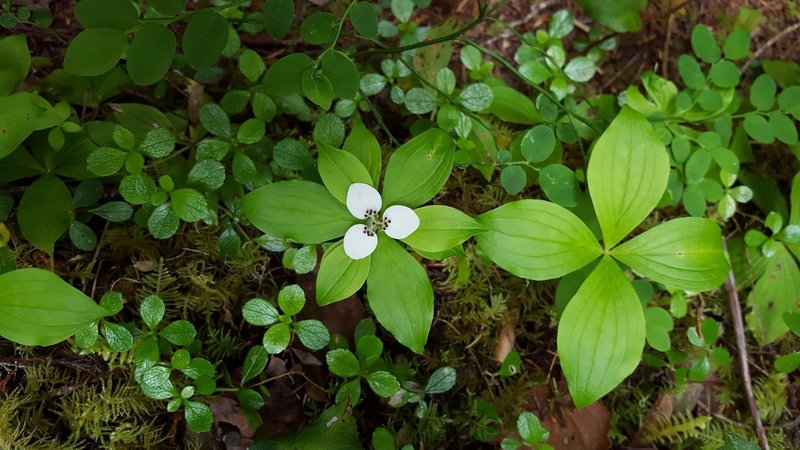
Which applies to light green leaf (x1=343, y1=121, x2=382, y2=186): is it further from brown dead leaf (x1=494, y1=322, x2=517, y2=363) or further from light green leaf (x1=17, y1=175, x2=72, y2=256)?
light green leaf (x1=17, y1=175, x2=72, y2=256)

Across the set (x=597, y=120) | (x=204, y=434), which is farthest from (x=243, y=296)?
(x=597, y=120)

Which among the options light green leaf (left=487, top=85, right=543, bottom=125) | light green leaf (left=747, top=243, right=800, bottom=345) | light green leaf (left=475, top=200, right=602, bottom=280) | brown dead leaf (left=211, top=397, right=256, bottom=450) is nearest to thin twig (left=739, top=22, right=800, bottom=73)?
light green leaf (left=747, top=243, right=800, bottom=345)

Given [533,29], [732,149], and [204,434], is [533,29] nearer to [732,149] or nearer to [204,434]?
[732,149]

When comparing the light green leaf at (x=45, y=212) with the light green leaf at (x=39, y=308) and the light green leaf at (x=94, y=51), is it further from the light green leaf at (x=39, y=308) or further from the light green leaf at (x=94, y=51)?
the light green leaf at (x=94, y=51)

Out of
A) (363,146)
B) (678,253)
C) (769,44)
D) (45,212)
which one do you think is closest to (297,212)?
(363,146)

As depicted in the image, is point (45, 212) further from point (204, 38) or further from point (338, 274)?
point (338, 274)

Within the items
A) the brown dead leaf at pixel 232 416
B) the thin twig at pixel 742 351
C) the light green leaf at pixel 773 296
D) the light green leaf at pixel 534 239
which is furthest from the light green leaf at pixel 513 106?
the brown dead leaf at pixel 232 416
